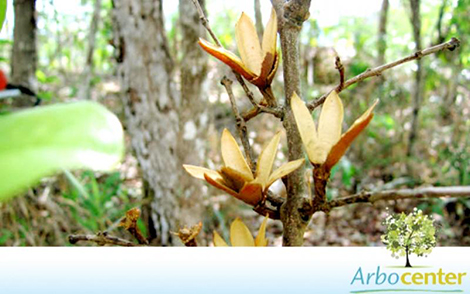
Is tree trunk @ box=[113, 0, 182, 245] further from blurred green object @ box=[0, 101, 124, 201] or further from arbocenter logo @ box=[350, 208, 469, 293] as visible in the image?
blurred green object @ box=[0, 101, 124, 201]

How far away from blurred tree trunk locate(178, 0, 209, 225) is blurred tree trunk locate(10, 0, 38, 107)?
467 millimetres

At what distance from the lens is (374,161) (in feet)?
7.32

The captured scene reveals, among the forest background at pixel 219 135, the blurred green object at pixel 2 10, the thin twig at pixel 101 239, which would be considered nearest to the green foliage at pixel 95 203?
the forest background at pixel 219 135

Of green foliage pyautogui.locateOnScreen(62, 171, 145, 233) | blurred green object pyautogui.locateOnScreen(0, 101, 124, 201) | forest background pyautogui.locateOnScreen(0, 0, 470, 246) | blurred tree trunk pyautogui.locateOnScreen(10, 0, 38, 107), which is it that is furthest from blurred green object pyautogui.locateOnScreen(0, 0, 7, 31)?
blurred tree trunk pyautogui.locateOnScreen(10, 0, 38, 107)

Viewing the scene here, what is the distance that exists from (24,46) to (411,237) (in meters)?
1.46

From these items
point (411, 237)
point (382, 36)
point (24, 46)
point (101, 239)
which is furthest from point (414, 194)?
point (382, 36)

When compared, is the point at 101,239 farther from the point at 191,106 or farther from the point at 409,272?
the point at 191,106

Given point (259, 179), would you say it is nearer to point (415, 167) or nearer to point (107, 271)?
point (107, 271)

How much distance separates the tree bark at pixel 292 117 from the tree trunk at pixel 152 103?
1.00 metres

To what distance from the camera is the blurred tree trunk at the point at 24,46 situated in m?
1.47

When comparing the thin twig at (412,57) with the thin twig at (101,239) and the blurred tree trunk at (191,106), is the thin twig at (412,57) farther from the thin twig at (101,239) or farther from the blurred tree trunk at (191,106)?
the blurred tree trunk at (191,106)

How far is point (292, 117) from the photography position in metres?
0.32

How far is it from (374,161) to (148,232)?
1.20 meters

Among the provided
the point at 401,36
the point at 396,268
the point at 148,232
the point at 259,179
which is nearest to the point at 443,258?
the point at 396,268
